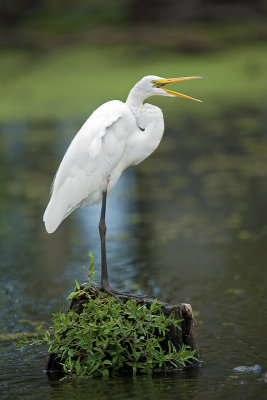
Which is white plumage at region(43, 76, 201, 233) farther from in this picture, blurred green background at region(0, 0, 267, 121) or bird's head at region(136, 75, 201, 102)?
blurred green background at region(0, 0, 267, 121)

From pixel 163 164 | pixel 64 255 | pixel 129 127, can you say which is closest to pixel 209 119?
pixel 163 164

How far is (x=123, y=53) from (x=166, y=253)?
12074 millimetres

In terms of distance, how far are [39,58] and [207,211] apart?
11273 millimetres

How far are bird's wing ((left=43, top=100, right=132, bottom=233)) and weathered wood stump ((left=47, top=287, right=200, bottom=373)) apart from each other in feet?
1.76

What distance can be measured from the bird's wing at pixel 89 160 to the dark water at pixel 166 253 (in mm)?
819

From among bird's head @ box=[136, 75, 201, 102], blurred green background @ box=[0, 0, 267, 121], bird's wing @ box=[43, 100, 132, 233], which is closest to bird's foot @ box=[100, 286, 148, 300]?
bird's wing @ box=[43, 100, 132, 233]

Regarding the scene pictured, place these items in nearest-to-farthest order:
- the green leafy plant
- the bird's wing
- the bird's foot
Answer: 1. the green leafy plant
2. the bird's foot
3. the bird's wing

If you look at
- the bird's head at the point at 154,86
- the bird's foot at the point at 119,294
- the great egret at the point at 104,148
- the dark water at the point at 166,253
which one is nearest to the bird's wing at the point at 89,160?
the great egret at the point at 104,148

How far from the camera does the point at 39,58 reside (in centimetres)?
1827

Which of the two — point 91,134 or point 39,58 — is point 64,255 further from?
point 39,58

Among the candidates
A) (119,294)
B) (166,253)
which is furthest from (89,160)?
(166,253)

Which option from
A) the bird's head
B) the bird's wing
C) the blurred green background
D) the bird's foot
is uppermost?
the blurred green background

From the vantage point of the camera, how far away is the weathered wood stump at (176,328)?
13.1 feet

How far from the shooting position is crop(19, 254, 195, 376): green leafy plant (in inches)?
154
